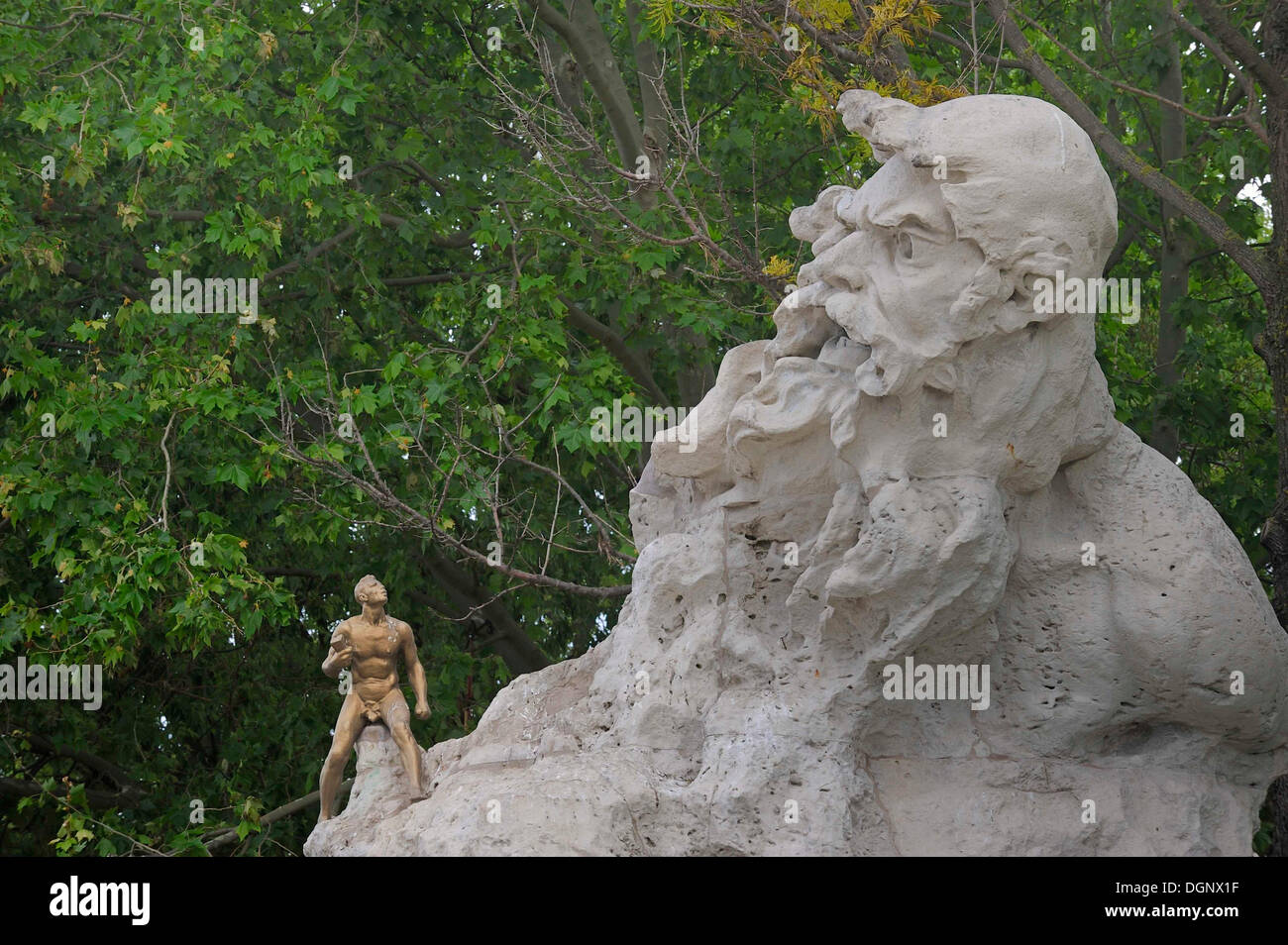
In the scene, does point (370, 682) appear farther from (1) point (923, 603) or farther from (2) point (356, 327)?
(2) point (356, 327)

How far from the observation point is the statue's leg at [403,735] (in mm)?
6426

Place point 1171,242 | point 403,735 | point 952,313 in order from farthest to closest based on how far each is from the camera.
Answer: point 1171,242, point 403,735, point 952,313

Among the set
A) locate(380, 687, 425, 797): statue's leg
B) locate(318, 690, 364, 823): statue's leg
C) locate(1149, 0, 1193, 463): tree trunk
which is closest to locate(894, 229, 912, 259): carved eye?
locate(380, 687, 425, 797): statue's leg

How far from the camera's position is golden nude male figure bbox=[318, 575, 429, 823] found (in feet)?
21.2

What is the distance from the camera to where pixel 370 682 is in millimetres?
6504

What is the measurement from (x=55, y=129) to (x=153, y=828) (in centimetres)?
432

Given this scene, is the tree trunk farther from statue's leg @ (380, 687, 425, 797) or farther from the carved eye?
statue's leg @ (380, 687, 425, 797)

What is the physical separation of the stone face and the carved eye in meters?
0.01

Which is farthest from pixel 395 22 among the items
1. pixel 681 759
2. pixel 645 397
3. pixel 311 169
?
pixel 681 759

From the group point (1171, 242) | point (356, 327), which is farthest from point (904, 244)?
point (356, 327)

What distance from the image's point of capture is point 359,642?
21.2 feet

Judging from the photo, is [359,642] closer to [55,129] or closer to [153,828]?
[153,828]

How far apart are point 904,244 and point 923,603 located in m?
1.19

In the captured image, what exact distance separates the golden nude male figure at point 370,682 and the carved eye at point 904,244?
2284 mm
